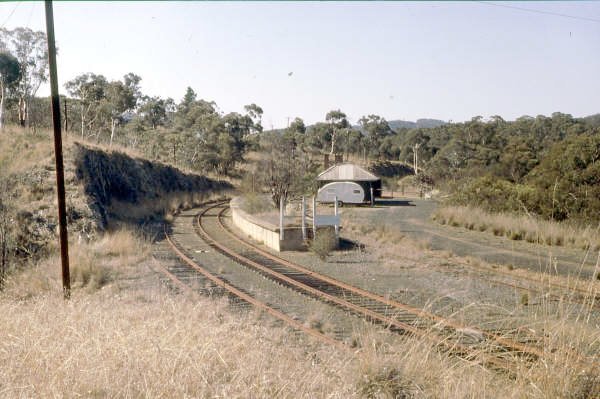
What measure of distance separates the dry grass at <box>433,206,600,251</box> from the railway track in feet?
23.5

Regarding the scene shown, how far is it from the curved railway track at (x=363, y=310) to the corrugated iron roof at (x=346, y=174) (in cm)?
2556

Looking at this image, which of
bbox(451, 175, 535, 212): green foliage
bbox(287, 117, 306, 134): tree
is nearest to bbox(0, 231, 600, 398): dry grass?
bbox(451, 175, 535, 212): green foliage

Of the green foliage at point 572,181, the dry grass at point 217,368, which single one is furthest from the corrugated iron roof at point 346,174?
the dry grass at point 217,368

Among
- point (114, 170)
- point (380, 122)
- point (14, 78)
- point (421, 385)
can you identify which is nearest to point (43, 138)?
point (114, 170)

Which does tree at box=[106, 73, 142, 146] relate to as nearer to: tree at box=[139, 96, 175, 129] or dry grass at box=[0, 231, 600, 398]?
tree at box=[139, 96, 175, 129]

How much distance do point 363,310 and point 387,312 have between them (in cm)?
45

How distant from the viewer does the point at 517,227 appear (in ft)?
76.6

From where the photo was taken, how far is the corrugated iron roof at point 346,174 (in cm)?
4488

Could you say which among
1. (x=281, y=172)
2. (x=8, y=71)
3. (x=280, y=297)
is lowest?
(x=280, y=297)

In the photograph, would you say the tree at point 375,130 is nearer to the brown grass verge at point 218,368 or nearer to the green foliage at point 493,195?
the green foliage at point 493,195

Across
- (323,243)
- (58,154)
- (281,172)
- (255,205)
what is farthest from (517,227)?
(58,154)

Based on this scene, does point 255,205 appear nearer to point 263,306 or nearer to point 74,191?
point 74,191

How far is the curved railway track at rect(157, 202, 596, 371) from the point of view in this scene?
5105 millimetres

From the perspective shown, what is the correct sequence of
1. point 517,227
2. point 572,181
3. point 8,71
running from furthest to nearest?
1. point 8,71
2. point 572,181
3. point 517,227
